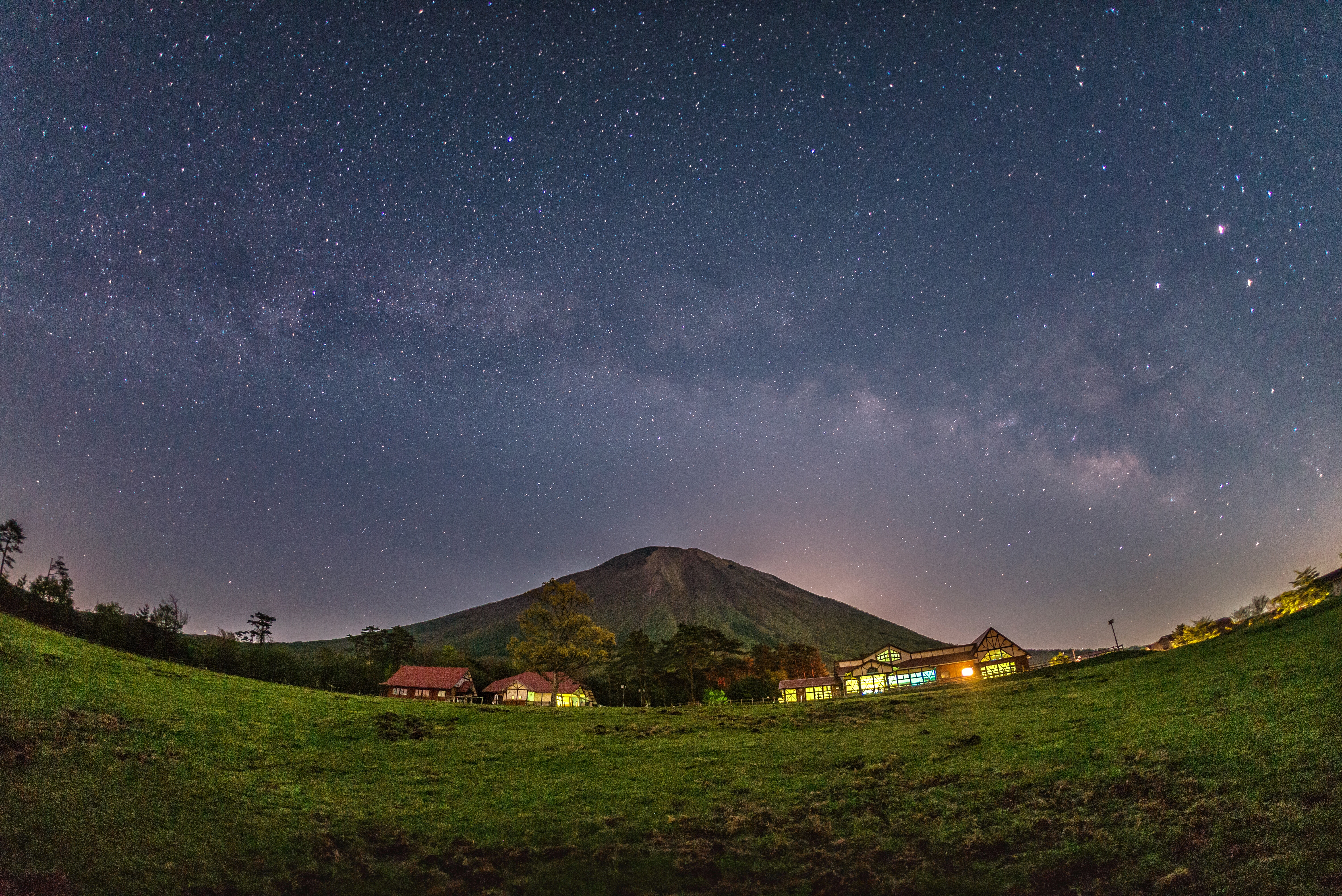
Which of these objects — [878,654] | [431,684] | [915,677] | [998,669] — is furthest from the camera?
[878,654]

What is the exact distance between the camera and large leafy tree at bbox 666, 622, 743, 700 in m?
92.2

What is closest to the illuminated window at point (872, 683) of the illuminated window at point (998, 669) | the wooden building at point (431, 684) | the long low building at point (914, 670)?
the long low building at point (914, 670)

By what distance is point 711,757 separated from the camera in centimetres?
3105

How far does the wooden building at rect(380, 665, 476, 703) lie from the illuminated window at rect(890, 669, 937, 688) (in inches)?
2670

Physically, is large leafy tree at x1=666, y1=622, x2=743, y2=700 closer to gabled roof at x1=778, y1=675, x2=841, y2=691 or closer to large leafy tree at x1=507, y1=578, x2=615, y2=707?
gabled roof at x1=778, y1=675, x2=841, y2=691

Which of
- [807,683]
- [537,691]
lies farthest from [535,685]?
[807,683]

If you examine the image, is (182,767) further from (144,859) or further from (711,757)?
(711,757)

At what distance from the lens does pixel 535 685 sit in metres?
96.8

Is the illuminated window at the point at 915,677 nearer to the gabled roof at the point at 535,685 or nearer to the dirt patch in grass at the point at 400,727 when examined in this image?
the gabled roof at the point at 535,685

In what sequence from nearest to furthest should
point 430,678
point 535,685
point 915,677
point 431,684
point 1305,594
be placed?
point 1305,594 → point 431,684 → point 430,678 → point 535,685 → point 915,677

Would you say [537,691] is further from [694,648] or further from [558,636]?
[558,636]

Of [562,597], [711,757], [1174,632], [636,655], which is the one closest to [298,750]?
[711,757]

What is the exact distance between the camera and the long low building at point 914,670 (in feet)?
314

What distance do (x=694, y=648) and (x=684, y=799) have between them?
70714 mm
